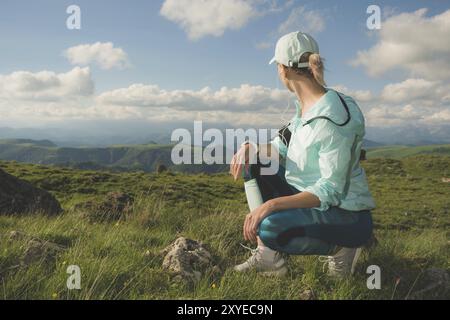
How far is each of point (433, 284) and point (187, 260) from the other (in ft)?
9.35

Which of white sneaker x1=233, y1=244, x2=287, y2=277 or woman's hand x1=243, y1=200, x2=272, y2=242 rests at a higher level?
woman's hand x1=243, y1=200, x2=272, y2=242

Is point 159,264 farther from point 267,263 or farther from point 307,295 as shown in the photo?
point 307,295

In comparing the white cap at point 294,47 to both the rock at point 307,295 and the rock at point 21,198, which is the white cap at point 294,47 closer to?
the rock at point 307,295

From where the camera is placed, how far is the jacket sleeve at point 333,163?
3.90m

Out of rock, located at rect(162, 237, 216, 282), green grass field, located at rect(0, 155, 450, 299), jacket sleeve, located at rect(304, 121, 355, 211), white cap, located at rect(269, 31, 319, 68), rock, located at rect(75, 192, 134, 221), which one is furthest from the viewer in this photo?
rock, located at rect(75, 192, 134, 221)

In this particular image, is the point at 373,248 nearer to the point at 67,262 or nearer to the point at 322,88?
the point at 322,88

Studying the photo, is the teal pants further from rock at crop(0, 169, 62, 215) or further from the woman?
rock at crop(0, 169, 62, 215)

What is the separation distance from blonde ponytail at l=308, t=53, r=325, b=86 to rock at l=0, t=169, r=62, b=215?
480 inches

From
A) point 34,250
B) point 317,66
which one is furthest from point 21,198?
point 317,66

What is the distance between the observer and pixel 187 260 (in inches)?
191

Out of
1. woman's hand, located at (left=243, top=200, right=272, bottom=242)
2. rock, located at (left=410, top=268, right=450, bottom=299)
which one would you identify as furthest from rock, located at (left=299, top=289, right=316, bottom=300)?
rock, located at (left=410, top=268, right=450, bottom=299)

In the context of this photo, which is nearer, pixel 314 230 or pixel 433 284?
pixel 314 230

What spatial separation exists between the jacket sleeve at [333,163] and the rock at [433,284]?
1799mm

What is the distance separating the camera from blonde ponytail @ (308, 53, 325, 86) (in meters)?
4.09
